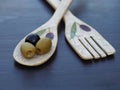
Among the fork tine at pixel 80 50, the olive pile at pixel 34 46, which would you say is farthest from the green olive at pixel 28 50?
the fork tine at pixel 80 50

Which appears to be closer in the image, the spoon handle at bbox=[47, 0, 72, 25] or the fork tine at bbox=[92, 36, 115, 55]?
the fork tine at bbox=[92, 36, 115, 55]

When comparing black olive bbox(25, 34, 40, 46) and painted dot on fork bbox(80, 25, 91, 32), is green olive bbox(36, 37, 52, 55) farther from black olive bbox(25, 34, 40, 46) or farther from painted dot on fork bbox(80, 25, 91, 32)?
painted dot on fork bbox(80, 25, 91, 32)

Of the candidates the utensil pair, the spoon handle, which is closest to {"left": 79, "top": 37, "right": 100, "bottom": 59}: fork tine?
the utensil pair

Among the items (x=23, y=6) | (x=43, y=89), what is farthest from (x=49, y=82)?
(x=23, y=6)

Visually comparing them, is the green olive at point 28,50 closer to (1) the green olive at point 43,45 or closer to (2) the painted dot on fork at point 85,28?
(1) the green olive at point 43,45

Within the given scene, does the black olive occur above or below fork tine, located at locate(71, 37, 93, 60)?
below
